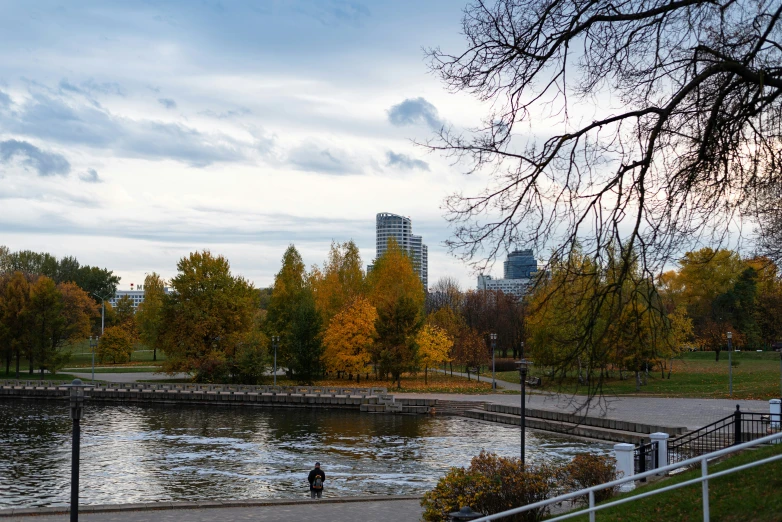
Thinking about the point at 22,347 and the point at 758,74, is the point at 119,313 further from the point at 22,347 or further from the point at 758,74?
the point at 758,74

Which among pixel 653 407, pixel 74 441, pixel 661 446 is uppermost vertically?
pixel 74 441

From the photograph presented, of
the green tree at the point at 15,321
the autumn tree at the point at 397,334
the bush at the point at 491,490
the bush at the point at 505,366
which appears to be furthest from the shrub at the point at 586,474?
the green tree at the point at 15,321

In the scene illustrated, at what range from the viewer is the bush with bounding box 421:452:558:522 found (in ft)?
53.6

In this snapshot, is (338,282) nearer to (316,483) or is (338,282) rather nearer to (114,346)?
(114,346)

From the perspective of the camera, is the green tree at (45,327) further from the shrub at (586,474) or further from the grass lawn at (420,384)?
the shrub at (586,474)

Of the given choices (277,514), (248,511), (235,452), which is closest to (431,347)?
(235,452)

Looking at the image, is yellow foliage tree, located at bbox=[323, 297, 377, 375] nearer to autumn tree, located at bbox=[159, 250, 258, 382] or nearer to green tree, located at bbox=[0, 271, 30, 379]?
autumn tree, located at bbox=[159, 250, 258, 382]

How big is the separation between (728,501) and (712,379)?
2136 inches

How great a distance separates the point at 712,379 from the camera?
199 feet

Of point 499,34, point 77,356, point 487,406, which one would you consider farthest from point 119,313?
point 499,34

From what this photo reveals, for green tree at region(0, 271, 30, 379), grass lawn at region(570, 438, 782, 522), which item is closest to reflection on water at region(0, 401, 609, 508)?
grass lawn at region(570, 438, 782, 522)

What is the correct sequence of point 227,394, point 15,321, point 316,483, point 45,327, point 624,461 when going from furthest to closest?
point 15,321
point 45,327
point 227,394
point 316,483
point 624,461

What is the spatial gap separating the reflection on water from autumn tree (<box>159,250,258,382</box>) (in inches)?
593

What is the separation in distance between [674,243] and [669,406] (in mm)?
40444
